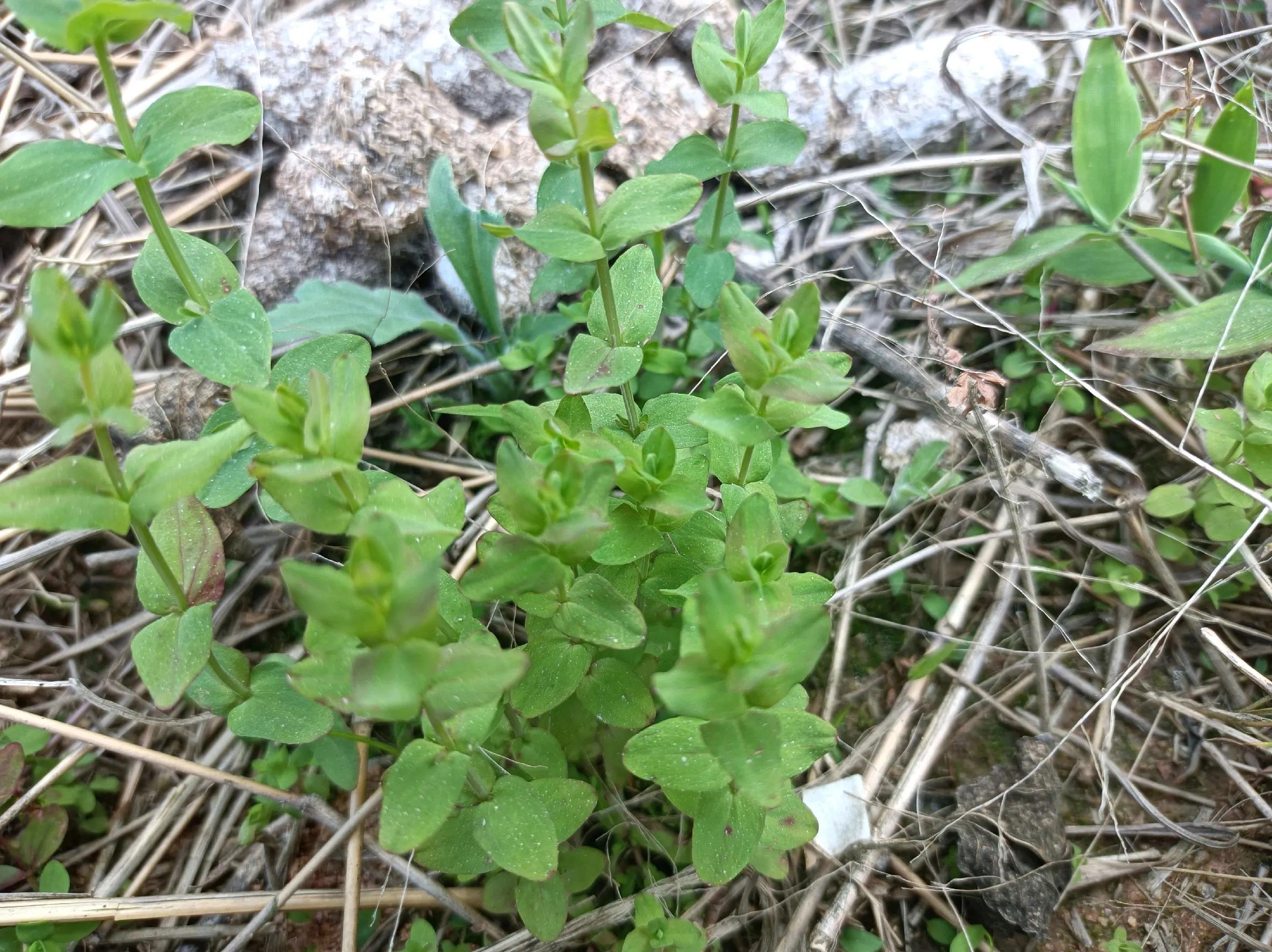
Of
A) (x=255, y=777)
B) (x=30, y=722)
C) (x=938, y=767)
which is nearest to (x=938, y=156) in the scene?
(x=938, y=767)

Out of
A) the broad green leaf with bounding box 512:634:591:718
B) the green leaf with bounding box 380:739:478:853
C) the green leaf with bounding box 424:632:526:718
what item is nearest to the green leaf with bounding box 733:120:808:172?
the broad green leaf with bounding box 512:634:591:718

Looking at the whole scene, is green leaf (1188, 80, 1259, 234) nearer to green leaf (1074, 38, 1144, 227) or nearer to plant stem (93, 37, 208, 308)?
green leaf (1074, 38, 1144, 227)

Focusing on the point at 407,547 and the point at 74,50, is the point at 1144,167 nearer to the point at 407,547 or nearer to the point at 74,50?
the point at 407,547

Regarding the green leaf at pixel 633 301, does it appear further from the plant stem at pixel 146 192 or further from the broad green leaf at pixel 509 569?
the plant stem at pixel 146 192

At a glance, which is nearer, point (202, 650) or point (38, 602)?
point (202, 650)

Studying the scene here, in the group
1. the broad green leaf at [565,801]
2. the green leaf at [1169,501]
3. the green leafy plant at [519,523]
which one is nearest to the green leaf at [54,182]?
the green leafy plant at [519,523]

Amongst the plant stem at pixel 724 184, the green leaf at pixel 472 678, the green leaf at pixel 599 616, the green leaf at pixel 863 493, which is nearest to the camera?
the green leaf at pixel 472 678

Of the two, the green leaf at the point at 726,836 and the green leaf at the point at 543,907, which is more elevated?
the green leaf at the point at 726,836
